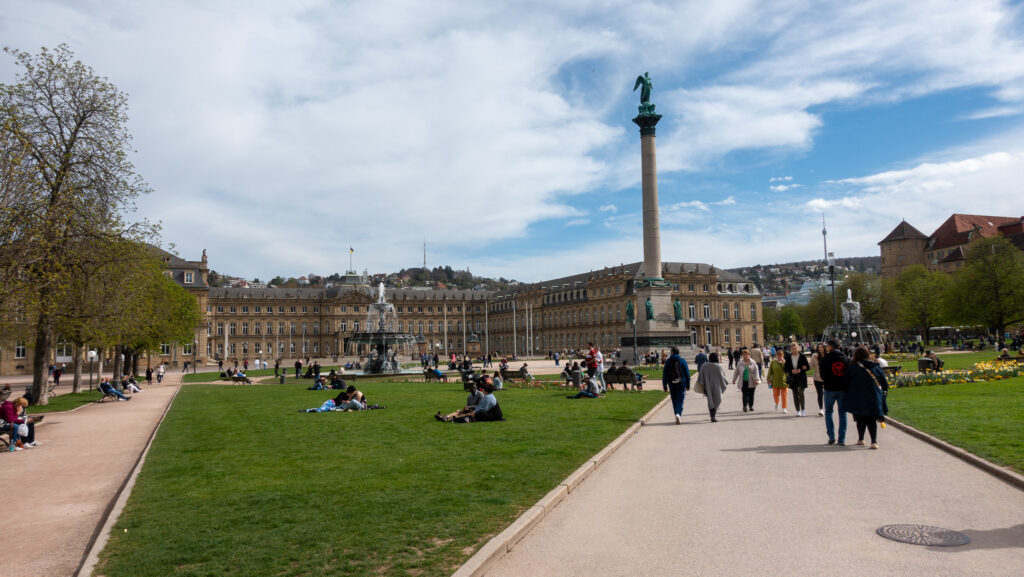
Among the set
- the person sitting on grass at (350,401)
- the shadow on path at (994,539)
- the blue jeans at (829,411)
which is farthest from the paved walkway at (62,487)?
the blue jeans at (829,411)

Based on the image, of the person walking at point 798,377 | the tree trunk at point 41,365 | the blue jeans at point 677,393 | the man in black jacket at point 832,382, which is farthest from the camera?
the tree trunk at point 41,365

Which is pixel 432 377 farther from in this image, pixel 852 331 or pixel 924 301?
pixel 924 301

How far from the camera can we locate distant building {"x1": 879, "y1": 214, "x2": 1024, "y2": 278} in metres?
99.4

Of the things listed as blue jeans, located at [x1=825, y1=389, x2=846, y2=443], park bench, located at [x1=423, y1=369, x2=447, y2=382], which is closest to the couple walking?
blue jeans, located at [x1=825, y1=389, x2=846, y2=443]

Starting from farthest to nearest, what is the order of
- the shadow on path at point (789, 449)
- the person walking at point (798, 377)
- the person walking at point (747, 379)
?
the person walking at point (747, 379), the person walking at point (798, 377), the shadow on path at point (789, 449)

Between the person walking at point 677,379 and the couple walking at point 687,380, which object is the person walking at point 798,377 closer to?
the couple walking at point 687,380

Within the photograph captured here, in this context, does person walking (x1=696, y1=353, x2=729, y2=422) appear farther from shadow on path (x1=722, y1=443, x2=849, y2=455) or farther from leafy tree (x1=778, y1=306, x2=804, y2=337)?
leafy tree (x1=778, y1=306, x2=804, y2=337)

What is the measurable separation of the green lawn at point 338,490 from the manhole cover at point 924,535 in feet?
12.5

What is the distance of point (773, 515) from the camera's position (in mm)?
7344

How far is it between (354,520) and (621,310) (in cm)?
9197

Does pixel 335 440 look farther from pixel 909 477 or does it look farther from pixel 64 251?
pixel 64 251

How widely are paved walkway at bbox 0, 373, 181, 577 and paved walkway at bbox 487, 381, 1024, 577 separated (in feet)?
15.9

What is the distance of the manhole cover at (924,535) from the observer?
6.30m

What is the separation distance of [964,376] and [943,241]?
94.8 metres
